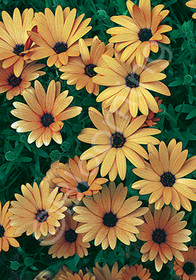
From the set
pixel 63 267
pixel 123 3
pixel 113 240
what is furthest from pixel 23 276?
pixel 123 3

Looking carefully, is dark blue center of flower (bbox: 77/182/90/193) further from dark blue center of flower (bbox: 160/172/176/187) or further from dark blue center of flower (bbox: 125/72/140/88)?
dark blue center of flower (bbox: 125/72/140/88)

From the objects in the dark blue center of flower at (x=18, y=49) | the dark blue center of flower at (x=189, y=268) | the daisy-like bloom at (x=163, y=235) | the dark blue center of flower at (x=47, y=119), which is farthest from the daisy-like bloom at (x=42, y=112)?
the dark blue center of flower at (x=189, y=268)

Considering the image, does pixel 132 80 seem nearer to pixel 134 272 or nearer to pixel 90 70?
Answer: pixel 90 70

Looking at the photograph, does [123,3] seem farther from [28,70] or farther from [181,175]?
[181,175]

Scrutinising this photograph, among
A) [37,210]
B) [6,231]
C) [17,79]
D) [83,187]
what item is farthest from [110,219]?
[17,79]

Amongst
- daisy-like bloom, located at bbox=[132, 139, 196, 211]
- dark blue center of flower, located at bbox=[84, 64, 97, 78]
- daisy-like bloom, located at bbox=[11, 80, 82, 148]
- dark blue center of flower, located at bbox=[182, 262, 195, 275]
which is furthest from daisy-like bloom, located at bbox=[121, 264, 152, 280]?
dark blue center of flower, located at bbox=[84, 64, 97, 78]

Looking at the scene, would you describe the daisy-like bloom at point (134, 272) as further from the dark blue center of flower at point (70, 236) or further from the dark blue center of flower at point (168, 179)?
the dark blue center of flower at point (168, 179)
